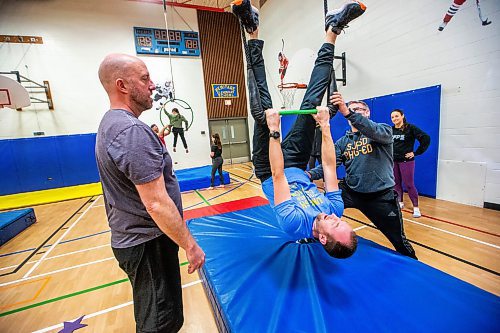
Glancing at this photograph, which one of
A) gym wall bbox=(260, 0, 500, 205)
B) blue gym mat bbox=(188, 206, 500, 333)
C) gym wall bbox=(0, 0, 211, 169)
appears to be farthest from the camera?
gym wall bbox=(0, 0, 211, 169)

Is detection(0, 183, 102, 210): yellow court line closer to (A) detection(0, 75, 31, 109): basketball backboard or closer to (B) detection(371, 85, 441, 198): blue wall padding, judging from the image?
(A) detection(0, 75, 31, 109): basketball backboard

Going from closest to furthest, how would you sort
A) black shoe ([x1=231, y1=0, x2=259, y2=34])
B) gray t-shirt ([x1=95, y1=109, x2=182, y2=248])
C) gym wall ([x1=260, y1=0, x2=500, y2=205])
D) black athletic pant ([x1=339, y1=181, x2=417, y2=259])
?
1. gray t-shirt ([x1=95, y1=109, x2=182, y2=248])
2. black shoe ([x1=231, y1=0, x2=259, y2=34])
3. black athletic pant ([x1=339, y1=181, x2=417, y2=259])
4. gym wall ([x1=260, y1=0, x2=500, y2=205])

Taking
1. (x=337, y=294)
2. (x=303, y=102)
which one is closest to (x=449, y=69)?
(x=303, y=102)

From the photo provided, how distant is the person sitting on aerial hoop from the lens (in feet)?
5.71

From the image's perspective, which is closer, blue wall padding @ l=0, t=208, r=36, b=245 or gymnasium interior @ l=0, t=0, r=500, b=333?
gymnasium interior @ l=0, t=0, r=500, b=333

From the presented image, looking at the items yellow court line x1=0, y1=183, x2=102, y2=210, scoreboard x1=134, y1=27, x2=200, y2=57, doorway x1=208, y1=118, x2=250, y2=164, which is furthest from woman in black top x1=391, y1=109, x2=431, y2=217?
scoreboard x1=134, y1=27, x2=200, y2=57

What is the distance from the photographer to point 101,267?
2863 millimetres

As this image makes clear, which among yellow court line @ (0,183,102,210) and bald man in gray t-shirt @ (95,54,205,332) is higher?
bald man in gray t-shirt @ (95,54,205,332)

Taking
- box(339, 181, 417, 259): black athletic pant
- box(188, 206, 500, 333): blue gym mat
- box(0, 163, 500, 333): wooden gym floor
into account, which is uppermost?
box(339, 181, 417, 259): black athletic pant

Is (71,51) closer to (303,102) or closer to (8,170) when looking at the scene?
(8,170)

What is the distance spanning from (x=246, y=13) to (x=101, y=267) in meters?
3.18

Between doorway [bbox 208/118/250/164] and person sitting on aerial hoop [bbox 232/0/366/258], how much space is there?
28.5 ft

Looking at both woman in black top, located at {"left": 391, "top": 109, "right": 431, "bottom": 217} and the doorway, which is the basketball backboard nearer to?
the doorway

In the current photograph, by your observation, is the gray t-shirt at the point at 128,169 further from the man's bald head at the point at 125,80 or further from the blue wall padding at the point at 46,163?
the blue wall padding at the point at 46,163
